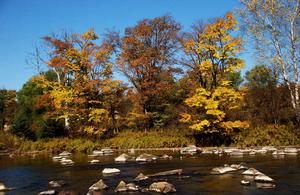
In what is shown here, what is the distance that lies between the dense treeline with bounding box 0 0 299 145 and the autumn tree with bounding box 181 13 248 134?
86mm

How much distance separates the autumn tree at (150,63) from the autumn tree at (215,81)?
18.6 feet

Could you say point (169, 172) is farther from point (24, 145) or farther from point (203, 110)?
point (24, 145)

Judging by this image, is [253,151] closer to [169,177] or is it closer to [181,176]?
[181,176]

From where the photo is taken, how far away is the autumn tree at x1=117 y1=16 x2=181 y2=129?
40938mm

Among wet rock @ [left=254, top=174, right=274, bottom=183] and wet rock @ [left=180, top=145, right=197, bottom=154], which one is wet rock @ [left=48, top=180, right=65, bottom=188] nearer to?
wet rock @ [left=254, top=174, right=274, bottom=183]

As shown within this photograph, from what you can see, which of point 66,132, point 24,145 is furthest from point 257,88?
point 24,145

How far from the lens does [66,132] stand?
1634 inches

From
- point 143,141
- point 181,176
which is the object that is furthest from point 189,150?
point 181,176

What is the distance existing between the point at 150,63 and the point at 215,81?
27.8 feet

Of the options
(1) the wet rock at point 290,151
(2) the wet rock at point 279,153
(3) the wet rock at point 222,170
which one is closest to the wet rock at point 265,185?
(3) the wet rock at point 222,170

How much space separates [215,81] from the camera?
119ft

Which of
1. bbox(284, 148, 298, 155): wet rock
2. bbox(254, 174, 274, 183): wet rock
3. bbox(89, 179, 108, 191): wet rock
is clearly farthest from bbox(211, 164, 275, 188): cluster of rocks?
bbox(284, 148, 298, 155): wet rock

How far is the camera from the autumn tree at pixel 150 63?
40938 mm

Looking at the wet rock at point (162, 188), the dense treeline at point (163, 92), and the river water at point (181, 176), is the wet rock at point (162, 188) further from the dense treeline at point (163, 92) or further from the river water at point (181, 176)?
the dense treeline at point (163, 92)
